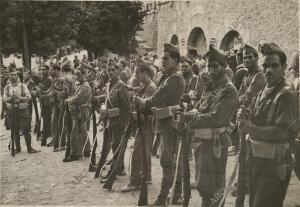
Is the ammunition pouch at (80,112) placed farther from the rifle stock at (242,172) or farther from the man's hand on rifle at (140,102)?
the rifle stock at (242,172)

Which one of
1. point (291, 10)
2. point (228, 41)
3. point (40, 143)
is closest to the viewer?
point (291, 10)

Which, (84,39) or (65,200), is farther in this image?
(84,39)

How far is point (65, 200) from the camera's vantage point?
5.80 meters

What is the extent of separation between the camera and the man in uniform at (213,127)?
4.35 meters

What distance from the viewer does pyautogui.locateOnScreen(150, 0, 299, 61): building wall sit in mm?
6008

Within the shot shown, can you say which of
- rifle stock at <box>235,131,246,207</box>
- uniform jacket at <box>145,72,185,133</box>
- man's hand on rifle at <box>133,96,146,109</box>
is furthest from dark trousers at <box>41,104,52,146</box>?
rifle stock at <box>235,131,246,207</box>

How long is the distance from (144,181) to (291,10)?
322 cm

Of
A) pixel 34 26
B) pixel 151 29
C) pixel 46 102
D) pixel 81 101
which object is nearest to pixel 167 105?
pixel 81 101

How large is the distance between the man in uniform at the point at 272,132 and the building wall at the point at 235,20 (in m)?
1.57

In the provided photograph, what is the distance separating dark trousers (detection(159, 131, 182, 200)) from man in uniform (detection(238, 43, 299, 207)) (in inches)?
61.3

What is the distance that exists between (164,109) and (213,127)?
109 cm

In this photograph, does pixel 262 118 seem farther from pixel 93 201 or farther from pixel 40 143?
pixel 40 143

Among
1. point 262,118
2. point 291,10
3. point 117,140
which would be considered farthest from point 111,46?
point 262,118

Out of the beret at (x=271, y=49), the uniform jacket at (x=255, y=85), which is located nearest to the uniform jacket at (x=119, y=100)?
the uniform jacket at (x=255, y=85)
